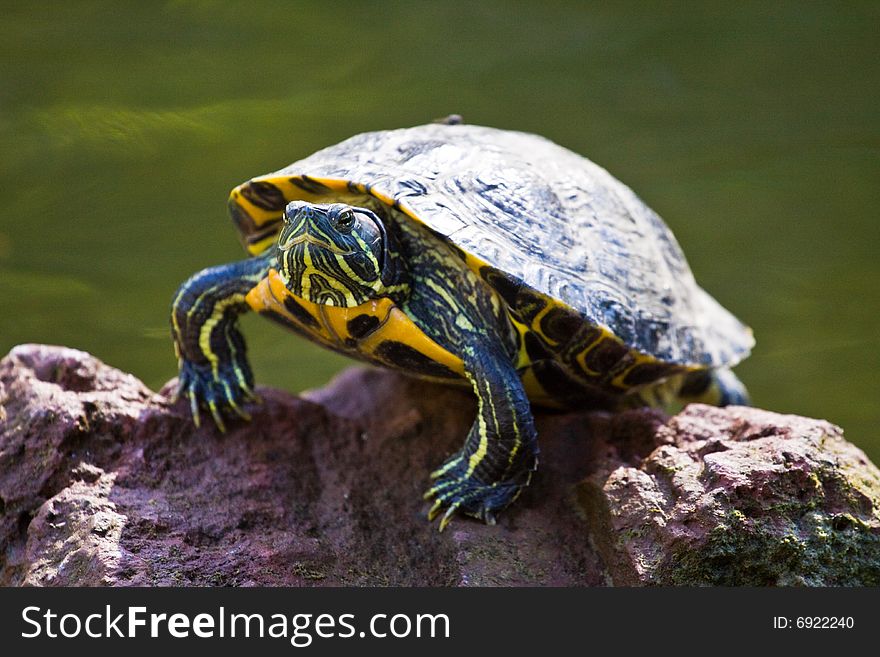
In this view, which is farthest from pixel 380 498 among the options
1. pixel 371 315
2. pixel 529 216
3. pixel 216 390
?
pixel 529 216

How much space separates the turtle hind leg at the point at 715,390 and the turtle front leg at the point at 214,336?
198cm

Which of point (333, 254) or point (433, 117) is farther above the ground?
point (433, 117)

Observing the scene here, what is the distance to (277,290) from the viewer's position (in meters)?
2.85

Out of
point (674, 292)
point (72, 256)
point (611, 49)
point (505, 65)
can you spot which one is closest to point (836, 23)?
point (611, 49)

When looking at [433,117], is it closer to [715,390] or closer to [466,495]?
[715,390]

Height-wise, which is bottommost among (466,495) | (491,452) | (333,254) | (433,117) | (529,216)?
(466,495)

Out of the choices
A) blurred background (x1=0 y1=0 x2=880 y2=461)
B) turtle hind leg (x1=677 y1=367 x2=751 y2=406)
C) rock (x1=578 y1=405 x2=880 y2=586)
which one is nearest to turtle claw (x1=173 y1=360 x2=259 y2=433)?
rock (x1=578 y1=405 x2=880 y2=586)

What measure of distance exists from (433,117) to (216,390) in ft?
11.0

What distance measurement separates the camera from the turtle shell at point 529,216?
9.15 ft

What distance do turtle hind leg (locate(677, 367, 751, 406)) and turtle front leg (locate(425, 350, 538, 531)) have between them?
1.45 metres

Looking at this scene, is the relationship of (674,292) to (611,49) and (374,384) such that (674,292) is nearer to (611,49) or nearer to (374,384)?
(374,384)

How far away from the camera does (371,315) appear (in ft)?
9.14

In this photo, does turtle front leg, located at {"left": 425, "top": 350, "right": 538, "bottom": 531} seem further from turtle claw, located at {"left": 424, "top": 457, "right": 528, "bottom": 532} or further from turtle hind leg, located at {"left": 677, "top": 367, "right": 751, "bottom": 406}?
turtle hind leg, located at {"left": 677, "top": 367, "right": 751, "bottom": 406}

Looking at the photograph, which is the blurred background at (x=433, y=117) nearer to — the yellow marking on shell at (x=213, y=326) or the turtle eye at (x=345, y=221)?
the yellow marking on shell at (x=213, y=326)
